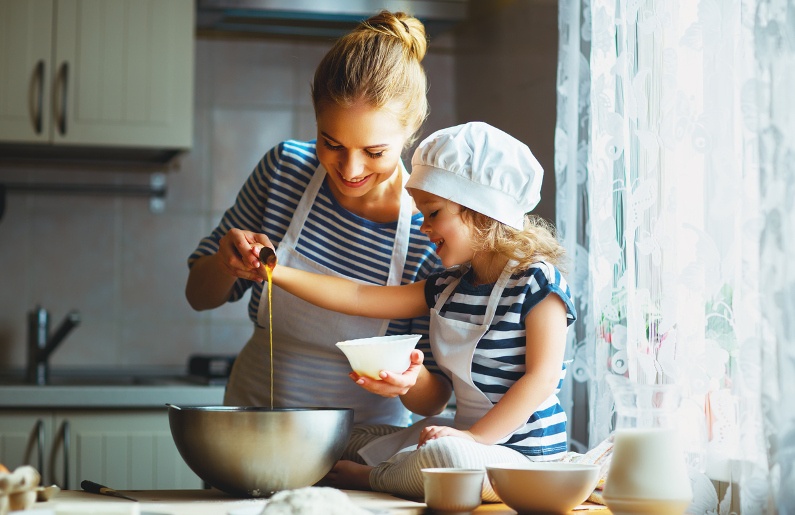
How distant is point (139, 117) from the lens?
2.58 metres

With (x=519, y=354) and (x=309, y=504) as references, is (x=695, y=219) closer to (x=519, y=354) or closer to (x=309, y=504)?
(x=519, y=354)

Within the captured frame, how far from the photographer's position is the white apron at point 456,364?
1357mm

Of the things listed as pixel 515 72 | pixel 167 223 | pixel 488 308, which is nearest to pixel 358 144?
pixel 488 308

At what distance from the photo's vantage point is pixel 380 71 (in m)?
1.47

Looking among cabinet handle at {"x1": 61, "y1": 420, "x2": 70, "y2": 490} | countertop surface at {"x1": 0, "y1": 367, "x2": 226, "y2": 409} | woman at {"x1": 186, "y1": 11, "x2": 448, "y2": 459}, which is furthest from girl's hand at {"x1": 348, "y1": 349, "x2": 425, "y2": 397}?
cabinet handle at {"x1": 61, "y1": 420, "x2": 70, "y2": 490}

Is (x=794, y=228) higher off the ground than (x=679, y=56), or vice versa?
(x=679, y=56)

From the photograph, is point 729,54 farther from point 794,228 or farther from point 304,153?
point 304,153

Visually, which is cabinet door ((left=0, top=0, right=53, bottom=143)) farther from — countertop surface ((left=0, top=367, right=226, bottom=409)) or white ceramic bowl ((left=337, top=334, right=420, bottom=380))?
white ceramic bowl ((left=337, top=334, right=420, bottom=380))

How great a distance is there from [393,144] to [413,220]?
0.19 meters

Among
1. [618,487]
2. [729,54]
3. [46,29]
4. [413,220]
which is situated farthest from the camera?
[46,29]

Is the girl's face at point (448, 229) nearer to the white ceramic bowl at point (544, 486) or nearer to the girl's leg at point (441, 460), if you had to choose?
the girl's leg at point (441, 460)

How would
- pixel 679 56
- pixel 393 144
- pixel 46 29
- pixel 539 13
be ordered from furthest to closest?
pixel 46 29
pixel 539 13
pixel 393 144
pixel 679 56

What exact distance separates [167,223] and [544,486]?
2100mm

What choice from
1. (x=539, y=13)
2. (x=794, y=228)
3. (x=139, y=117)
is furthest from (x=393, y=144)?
(x=139, y=117)
